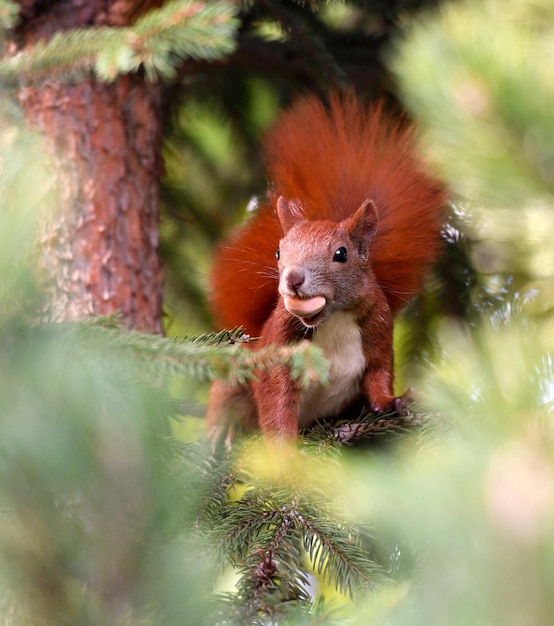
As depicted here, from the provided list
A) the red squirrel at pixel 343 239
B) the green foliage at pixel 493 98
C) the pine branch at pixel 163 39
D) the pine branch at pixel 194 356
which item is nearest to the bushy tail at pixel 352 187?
the red squirrel at pixel 343 239

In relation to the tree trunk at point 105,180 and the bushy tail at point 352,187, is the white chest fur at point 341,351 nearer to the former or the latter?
the bushy tail at point 352,187

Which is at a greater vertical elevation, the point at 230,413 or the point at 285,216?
the point at 285,216

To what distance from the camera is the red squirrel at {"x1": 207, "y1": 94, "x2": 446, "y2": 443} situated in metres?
1.45

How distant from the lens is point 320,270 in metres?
1.39

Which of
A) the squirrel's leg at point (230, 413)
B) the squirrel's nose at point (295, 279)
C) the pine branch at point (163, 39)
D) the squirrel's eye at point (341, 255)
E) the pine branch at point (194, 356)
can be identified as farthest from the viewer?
the squirrel's leg at point (230, 413)

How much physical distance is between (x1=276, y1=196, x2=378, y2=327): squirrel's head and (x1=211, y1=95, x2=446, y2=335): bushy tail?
0.06m

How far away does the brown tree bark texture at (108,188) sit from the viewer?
1717 mm

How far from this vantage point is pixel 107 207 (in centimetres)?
177

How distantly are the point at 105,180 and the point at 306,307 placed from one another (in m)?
0.65

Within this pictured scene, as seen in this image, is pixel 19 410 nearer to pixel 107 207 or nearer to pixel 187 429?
pixel 107 207

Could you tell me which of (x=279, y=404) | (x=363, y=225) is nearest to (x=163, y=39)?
(x=363, y=225)

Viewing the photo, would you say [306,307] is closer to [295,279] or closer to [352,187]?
[295,279]

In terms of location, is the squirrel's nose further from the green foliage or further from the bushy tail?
the green foliage

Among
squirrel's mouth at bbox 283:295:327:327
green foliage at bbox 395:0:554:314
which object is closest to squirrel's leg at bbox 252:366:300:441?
squirrel's mouth at bbox 283:295:327:327
